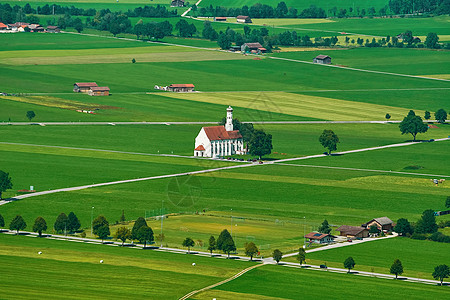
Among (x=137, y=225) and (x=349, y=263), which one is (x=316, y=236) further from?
(x=137, y=225)

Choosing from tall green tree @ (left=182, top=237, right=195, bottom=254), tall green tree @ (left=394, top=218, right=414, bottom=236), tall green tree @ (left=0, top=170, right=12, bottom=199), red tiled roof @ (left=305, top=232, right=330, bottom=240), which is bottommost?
tall green tree @ (left=182, top=237, right=195, bottom=254)

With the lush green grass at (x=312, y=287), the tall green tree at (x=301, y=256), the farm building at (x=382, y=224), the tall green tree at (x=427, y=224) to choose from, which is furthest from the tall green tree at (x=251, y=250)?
the tall green tree at (x=427, y=224)

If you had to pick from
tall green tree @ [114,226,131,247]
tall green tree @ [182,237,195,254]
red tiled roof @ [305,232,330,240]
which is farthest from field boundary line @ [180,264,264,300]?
tall green tree @ [114,226,131,247]

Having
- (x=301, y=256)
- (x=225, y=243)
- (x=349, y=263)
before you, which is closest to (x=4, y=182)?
(x=225, y=243)

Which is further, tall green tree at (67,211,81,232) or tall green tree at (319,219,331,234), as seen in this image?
tall green tree at (67,211,81,232)

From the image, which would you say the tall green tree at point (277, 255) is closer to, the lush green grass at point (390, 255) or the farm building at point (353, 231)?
the lush green grass at point (390, 255)

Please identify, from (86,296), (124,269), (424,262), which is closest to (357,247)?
(424,262)

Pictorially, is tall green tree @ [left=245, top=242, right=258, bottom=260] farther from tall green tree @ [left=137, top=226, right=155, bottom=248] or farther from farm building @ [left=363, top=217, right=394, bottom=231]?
farm building @ [left=363, top=217, right=394, bottom=231]
